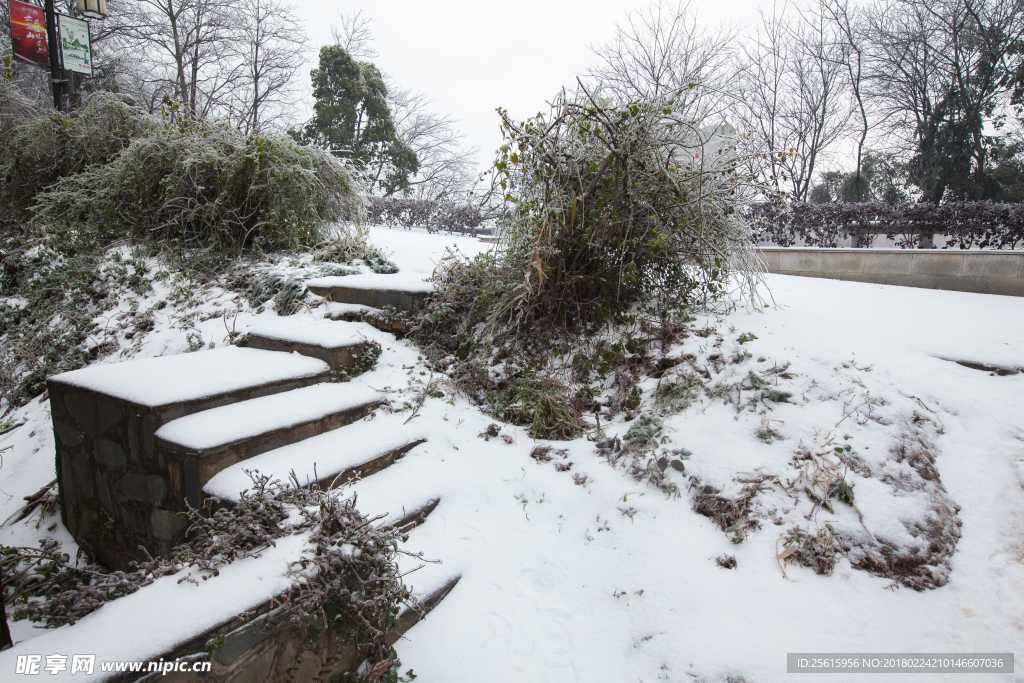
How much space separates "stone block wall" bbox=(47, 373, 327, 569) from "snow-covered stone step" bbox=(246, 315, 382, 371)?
26cm

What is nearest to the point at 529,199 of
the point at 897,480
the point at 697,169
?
the point at 697,169

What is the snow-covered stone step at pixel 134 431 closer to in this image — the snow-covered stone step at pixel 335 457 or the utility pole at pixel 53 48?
the snow-covered stone step at pixel 335 457

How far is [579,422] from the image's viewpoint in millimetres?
2631

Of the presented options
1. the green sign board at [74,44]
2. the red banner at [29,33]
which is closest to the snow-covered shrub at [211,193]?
the green sign board at [74,44]

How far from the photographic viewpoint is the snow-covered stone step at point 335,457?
6.29 feet

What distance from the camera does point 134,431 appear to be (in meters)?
2.17

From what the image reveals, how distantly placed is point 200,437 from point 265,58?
1702 cm

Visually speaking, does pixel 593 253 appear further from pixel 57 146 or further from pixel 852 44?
pixel 852 44

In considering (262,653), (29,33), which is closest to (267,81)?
(29,33)

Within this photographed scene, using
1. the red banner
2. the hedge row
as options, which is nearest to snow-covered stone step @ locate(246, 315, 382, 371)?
the hedge row

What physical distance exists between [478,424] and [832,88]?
14817 mm

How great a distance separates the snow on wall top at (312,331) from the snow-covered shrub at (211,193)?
143 cm

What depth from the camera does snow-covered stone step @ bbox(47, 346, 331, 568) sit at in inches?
82.9
